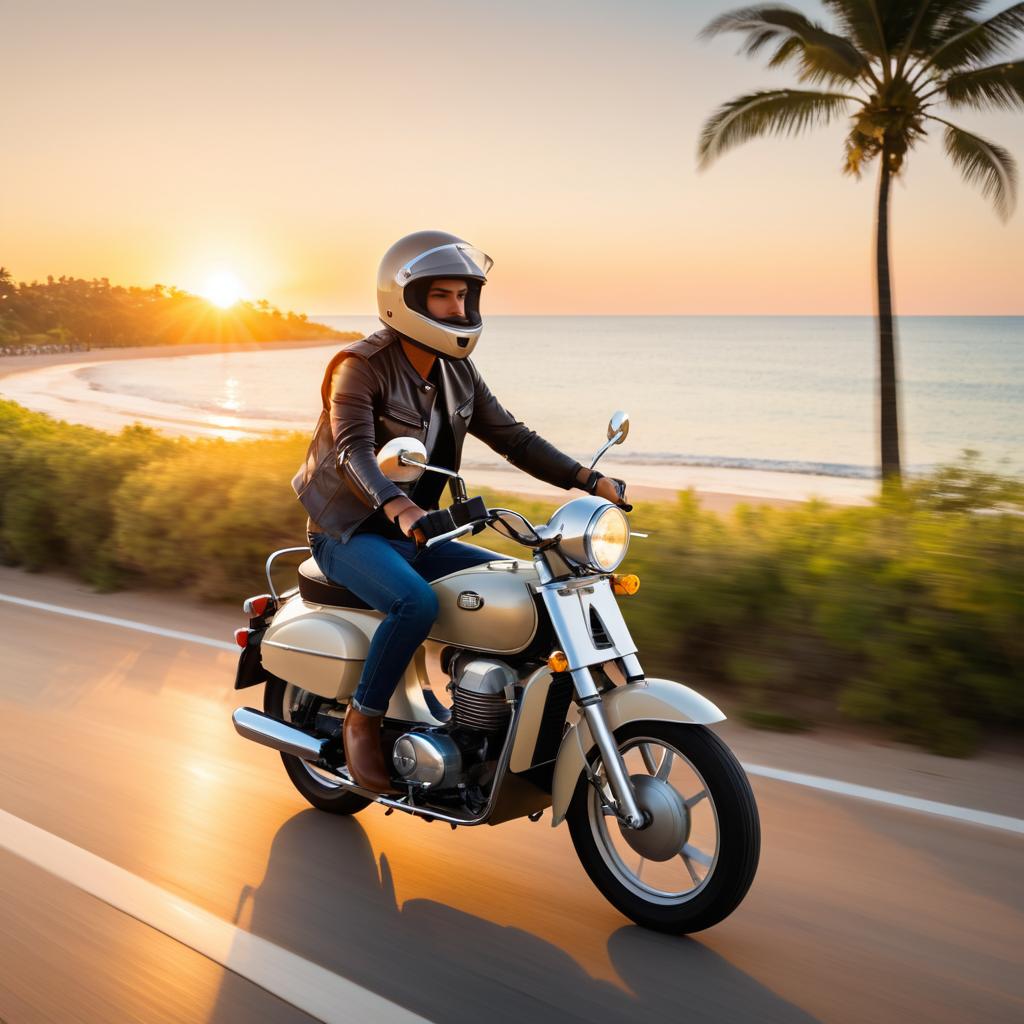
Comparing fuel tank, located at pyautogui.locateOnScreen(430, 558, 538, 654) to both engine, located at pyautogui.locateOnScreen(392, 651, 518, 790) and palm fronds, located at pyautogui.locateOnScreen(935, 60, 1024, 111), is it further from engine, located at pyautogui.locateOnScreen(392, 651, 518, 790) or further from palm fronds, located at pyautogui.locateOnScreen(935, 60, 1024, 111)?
palm fronds, located at pyautogui.locateOnScreen(935, 60, 1024, 111)

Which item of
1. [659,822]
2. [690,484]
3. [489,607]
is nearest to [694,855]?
[659,822]

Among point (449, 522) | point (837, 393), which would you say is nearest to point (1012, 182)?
point (449, 522)

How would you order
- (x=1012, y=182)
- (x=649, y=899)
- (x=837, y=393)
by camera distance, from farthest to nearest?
(x=837, y=393) → (x=1012, y=182) → (x=649, y=899)

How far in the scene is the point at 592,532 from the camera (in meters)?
3.39

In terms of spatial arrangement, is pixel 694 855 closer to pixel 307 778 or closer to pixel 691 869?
pixel 691 869

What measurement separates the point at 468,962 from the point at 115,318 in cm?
9382

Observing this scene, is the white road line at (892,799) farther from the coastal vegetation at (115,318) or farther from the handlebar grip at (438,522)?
the coastal vegetation at (115,318)

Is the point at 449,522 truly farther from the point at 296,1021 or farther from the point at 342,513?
the point at 296,1021

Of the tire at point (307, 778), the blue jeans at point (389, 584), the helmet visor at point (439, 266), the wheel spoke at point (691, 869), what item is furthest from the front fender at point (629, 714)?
the helmet visor at point (439, 266)

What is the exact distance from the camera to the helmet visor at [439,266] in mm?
3873

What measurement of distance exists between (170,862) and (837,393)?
61.3 m

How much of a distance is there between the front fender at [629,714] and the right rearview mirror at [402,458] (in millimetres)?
926

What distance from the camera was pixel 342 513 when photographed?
402 centimetres

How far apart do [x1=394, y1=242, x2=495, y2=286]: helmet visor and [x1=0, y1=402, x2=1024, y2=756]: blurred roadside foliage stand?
2629 millimetres
